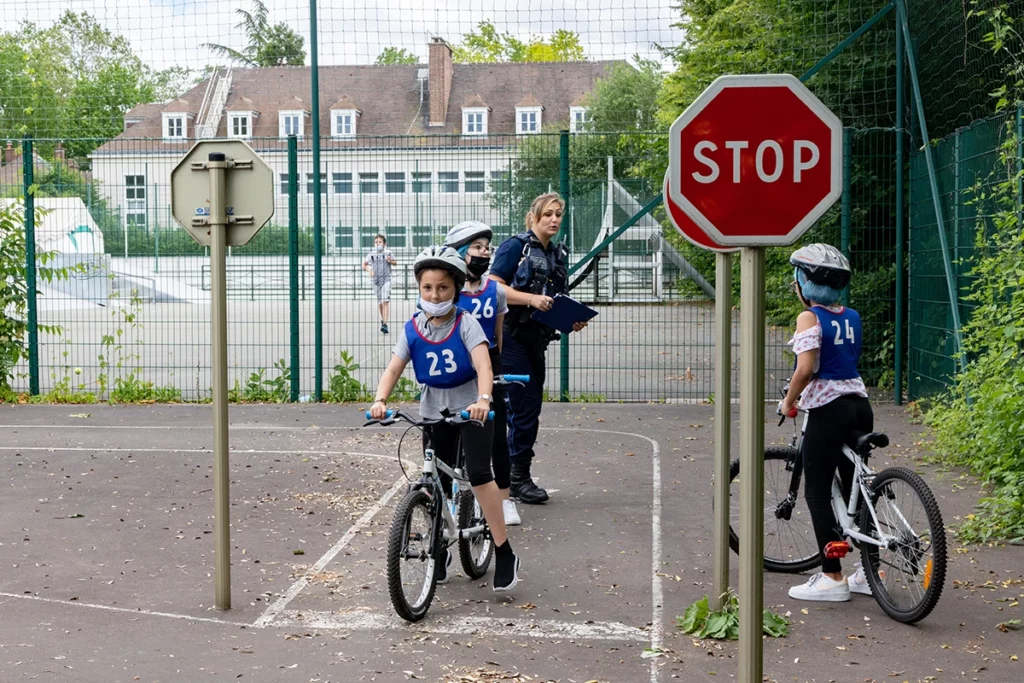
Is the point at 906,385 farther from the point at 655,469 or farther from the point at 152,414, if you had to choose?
the point at 152,414

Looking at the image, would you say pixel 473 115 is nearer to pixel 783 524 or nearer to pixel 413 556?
pixel 783 524

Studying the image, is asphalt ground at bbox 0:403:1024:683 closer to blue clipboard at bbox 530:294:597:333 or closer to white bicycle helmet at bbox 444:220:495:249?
blue clipboard at bbox 530:294:597:333

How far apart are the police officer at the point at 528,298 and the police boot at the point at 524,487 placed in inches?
0.6

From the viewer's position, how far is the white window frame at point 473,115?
48.3ft

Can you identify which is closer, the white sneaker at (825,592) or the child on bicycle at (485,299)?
the white sneaker at (825,592)

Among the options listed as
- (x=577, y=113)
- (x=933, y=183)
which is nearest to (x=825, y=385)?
(x=933, y=183)

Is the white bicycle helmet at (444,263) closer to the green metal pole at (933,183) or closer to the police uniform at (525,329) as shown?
the police uniform at (525,329)

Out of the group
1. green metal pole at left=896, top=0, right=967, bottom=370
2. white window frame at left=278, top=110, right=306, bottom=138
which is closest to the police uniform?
green metal pole at left=896, top=0, right=967, bottom=370

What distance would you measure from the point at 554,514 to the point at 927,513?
309cm

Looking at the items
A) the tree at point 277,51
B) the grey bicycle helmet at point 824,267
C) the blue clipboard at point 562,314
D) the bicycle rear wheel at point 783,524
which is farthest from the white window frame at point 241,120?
the grey bicycle helmet at point 824,267

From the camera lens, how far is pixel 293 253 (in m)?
14.1

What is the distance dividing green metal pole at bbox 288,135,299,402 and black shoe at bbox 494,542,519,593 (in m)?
7.90

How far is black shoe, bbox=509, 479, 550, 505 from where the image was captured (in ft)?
28.4

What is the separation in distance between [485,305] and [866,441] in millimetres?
2336
